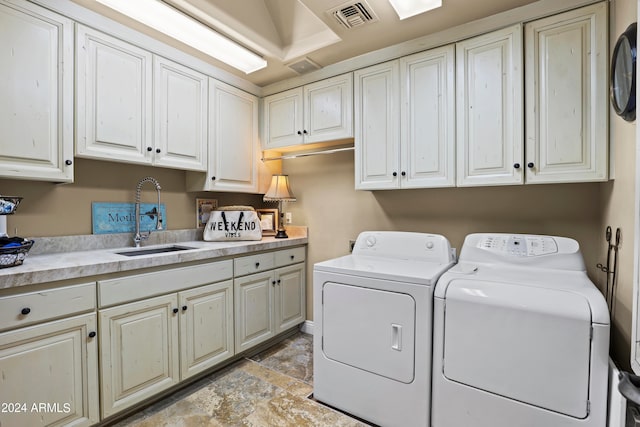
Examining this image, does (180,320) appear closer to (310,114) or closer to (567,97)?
(310,114)

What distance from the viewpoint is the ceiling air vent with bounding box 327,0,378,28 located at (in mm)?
1826

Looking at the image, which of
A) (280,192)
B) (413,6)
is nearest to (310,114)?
(280,192)

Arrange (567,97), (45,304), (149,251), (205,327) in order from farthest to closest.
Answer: (149,251) → (205,327) → (567,97) → (45,304)

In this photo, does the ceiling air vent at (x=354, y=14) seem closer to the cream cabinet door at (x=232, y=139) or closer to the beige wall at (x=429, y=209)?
the beige wall at (x=429, y=209)

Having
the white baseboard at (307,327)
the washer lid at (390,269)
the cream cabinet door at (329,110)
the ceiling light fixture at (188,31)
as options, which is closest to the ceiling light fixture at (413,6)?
the cream cabinet door at (329,110)

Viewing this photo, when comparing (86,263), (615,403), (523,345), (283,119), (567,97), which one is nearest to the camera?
(615,403)

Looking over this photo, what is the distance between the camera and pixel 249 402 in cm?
194

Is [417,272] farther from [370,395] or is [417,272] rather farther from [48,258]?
[48,258]

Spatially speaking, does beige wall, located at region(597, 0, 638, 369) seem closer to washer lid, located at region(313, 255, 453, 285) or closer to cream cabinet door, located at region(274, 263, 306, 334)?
washer lid, located at region(313, 255, 453, 285)

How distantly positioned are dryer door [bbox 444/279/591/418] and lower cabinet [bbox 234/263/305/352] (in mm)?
1514

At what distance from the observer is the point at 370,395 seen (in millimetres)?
1756

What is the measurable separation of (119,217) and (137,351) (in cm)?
100

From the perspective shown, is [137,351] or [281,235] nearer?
[137,351]

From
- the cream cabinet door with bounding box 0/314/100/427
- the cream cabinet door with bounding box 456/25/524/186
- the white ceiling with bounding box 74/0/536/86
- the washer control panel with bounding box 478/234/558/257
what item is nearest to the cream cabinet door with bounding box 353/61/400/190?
the white ceiling with bounding box 74/0/536/86
